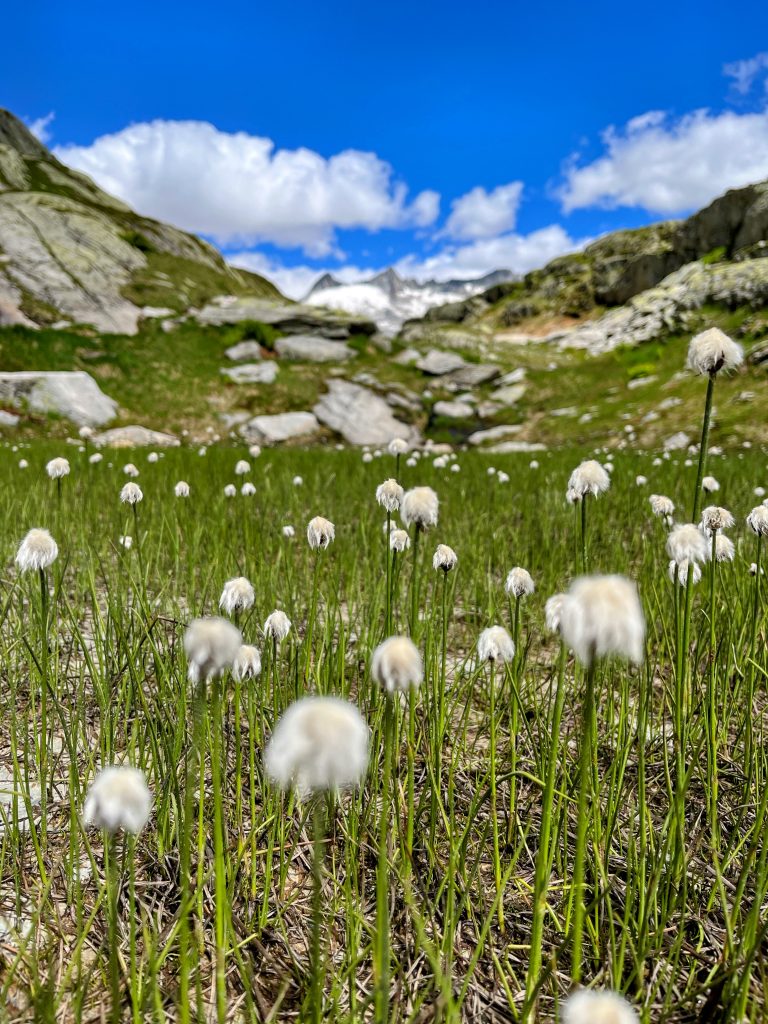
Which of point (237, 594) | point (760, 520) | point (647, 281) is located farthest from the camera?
point (647, 281)

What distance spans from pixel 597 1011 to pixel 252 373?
26.9 metres

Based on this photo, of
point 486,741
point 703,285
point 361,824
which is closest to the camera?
point 361,824

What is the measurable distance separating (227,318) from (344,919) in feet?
104

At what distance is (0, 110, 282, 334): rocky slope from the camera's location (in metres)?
27.5

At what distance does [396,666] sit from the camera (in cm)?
107

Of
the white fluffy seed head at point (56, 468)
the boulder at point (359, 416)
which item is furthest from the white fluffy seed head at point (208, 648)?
the boulder at point (359, 416)

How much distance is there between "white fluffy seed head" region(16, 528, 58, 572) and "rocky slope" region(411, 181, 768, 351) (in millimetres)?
33539

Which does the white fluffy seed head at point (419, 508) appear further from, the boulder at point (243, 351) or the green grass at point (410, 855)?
the boulder at point (243, 351)

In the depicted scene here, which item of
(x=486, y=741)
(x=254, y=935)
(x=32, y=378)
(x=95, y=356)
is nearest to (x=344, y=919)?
(x=254, y=935)

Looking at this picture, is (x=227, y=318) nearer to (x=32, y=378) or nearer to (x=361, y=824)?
(x=32, y=378)

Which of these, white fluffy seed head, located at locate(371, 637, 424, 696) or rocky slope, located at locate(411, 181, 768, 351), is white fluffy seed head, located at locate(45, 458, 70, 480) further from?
rocky slope, located at locate(411, 181, 768, 351)

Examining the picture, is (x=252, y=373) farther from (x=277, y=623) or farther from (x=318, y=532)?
(x=277, y=623)

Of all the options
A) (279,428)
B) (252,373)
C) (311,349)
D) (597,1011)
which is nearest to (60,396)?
(279,428)

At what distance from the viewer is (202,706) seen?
108 centimetres
